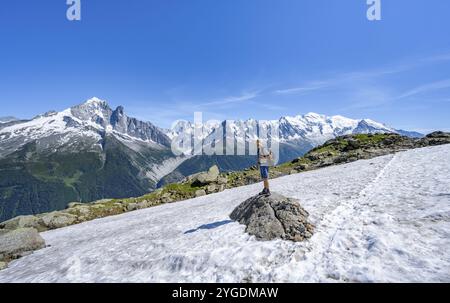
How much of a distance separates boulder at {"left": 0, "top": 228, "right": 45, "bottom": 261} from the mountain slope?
68.5 inches

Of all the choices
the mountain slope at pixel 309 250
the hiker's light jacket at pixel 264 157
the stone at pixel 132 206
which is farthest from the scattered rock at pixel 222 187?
the hiker's light jacket at pixel 264 157

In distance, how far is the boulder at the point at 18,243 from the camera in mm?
24844

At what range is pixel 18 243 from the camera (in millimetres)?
26438

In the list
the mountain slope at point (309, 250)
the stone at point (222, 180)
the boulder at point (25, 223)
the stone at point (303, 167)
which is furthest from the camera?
the stone at point (303, 167)

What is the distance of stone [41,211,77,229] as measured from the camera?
A: 45500 millimetres

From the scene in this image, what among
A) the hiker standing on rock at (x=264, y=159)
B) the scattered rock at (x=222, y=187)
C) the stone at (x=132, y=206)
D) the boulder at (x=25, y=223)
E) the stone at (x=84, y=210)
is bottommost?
the boulder at (x=25, y=223)

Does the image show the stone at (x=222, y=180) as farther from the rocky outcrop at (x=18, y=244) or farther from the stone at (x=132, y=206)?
the rocky outcrop at (x=18, y=244)

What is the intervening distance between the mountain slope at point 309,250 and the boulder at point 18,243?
5.71 feet

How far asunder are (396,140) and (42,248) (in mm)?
71666

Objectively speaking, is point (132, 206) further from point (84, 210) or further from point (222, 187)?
point (222, 187)

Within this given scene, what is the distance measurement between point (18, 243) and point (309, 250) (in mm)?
26639

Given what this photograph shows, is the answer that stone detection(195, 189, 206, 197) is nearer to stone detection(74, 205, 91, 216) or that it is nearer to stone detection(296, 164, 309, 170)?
stone detection(74, 205, 91, 216)

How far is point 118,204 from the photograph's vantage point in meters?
55.3
